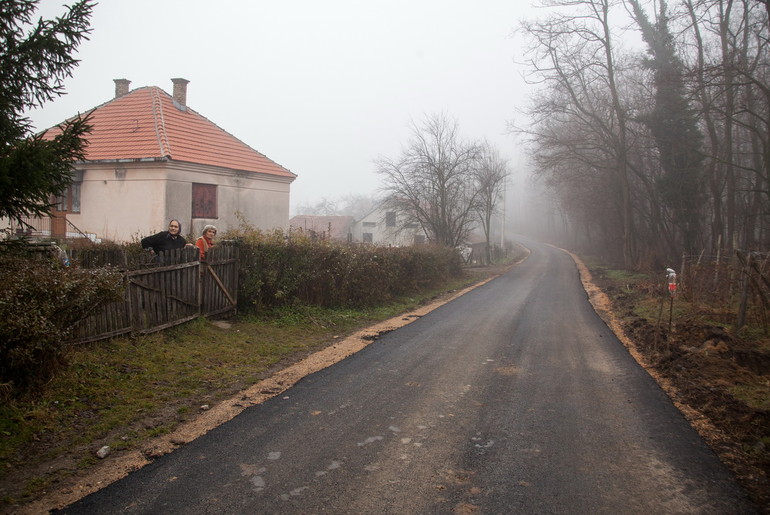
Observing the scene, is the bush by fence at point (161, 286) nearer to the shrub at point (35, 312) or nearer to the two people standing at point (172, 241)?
the shrub at point (35, 312)

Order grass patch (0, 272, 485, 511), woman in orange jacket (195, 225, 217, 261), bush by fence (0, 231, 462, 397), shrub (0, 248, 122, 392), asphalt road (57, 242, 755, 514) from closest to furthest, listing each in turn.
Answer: asphalt road (57, 242, 755, 514), grass patch (0, 272, 485, 511), shrub (0, 248, 122, 392), bush by fence (0, 231, 462, 397), woman in orange jacket (195, 225, 217, 261)

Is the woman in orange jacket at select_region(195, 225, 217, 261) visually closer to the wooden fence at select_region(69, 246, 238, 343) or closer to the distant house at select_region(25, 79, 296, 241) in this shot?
the wooden fence at select_region(69, 246, 238, 343)

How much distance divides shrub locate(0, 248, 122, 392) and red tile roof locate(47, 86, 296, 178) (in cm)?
1249

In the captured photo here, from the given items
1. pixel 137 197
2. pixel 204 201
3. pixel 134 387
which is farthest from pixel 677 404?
pixel 137 197

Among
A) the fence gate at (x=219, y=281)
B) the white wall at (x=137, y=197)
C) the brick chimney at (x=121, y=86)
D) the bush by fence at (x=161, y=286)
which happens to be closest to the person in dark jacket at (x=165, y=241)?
the bush by fence at (x=161, y=286)

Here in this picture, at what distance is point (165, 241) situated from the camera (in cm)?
918

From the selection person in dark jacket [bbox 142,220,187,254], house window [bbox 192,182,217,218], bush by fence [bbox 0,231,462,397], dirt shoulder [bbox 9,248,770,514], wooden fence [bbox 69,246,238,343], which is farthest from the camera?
house window [bbox 192,182,217,218]

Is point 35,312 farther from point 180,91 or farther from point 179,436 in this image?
point 180,91

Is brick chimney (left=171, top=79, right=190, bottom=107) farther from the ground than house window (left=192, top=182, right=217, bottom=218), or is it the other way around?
brick chimney (left=171, top=79, right=190, bottom=107)

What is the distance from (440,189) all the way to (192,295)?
20519mm

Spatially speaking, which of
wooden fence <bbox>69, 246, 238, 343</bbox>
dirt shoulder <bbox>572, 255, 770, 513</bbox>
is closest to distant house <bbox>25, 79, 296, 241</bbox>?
wooden fence <bbox>69, 246, 238, 343</bbox>

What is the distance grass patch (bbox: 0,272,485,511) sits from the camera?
418 cm

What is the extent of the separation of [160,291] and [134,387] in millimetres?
2624

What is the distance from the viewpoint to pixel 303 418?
4.97 m
